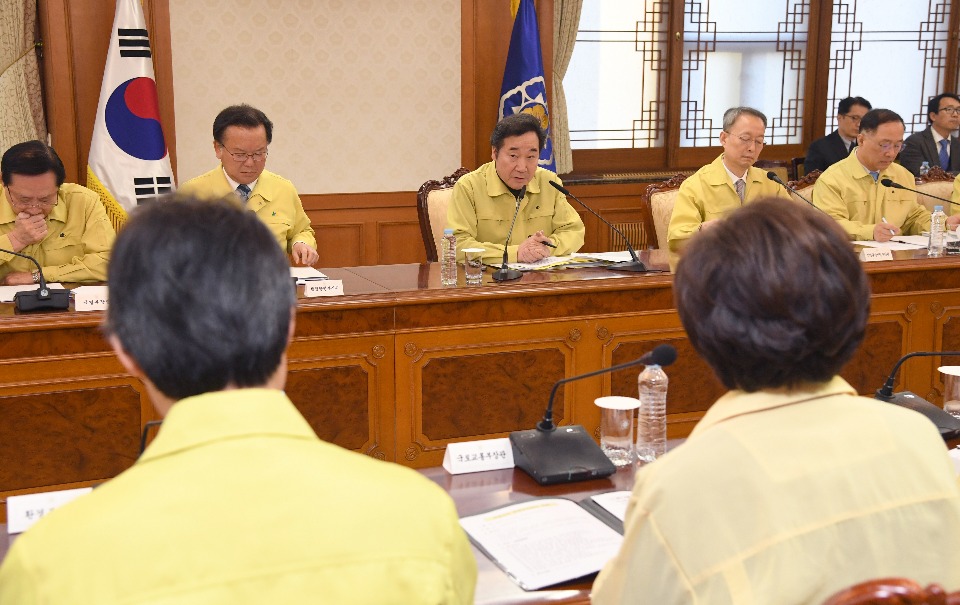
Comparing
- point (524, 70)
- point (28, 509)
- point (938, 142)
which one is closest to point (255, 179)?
point (524, 70)

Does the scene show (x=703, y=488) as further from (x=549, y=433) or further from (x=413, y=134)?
(x=413, y=134)

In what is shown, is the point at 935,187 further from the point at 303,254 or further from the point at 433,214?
the point at 303,254

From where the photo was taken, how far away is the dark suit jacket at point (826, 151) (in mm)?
6477

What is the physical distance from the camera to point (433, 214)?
14.0 feet

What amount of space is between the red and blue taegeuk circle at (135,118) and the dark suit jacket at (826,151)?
402 cm

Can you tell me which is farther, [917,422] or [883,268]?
[883,268]

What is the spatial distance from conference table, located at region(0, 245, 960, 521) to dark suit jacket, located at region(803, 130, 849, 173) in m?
3.00

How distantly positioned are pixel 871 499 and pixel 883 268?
2.66 m

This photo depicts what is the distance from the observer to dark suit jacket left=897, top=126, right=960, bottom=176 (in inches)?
257

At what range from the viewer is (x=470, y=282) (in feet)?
11.1

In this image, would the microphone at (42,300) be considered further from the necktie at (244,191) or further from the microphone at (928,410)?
the microphone at (928,410)

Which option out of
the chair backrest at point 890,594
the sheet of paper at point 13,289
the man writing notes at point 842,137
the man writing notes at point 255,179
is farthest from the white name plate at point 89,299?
the man writing notes at point 842,137

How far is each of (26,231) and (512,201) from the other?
72.3 inches

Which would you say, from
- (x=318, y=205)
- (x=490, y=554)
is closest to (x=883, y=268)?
(x=490, y=554)
